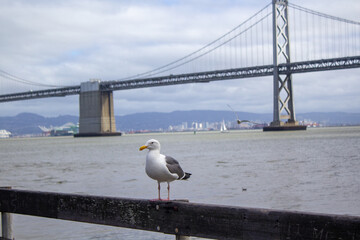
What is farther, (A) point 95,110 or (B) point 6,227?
(A) point 95,110

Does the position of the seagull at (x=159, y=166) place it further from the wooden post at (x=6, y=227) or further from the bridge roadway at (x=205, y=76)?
the bridge roadway at (x=205, y=76)

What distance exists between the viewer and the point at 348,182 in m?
13.6

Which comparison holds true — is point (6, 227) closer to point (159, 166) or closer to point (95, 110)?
point (159, 166)

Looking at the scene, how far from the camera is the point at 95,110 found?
107 m

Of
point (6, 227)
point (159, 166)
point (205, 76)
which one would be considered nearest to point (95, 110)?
point (205, 76)

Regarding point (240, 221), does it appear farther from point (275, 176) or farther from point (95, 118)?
point (95, 118)

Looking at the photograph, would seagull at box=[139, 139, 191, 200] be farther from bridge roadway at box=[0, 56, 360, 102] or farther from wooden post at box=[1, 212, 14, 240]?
bridge roadway at box=[0, 56, 360, 102]

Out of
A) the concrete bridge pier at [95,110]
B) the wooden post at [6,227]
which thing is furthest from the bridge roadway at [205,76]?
the wooden post at [6,227]

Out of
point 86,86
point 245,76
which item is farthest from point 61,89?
point 245,76

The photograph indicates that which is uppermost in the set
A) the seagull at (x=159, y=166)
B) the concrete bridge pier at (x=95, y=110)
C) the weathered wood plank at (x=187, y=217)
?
the concrete bridge pier at (x=95, y=110)

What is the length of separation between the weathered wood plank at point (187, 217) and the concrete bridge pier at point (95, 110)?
10242 centimetres

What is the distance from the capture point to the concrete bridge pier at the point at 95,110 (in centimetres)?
10656

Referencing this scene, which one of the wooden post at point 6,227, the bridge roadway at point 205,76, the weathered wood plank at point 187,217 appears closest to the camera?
the weathered wood plank at point 187,217

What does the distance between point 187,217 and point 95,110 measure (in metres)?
105
